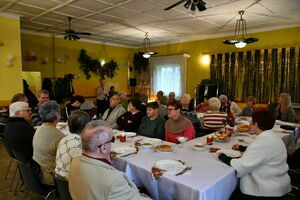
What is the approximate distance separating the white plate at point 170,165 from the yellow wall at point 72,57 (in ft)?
22.1

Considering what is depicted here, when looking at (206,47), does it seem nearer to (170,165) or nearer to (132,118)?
(132,118)

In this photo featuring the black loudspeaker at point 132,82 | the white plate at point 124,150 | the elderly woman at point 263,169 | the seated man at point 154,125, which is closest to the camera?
the elderly woman at point 263,169

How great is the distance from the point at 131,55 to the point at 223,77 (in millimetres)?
4672

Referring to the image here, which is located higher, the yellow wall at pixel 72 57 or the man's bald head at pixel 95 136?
the yellow wall at pixel 72 57

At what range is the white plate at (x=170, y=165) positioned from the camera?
178 centimetres

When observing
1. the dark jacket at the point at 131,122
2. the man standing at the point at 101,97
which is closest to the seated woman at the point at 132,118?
the dark jacket at the point at 131,122

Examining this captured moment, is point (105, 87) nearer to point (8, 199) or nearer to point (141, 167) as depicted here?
point (8, 199)

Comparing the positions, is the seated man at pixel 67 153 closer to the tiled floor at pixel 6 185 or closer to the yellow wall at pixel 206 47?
the tiled floor at pixel 6 185

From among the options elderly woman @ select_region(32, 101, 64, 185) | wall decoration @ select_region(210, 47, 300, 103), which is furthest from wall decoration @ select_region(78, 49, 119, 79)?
elderly woman @ select_region(32, 101, 64, 185)

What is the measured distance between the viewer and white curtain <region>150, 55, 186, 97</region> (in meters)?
8.56

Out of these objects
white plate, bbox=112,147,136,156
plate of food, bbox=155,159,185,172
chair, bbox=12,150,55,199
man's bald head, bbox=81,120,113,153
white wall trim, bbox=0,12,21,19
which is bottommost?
chair, bbox=12,150,55,199

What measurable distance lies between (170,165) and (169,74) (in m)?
7.39

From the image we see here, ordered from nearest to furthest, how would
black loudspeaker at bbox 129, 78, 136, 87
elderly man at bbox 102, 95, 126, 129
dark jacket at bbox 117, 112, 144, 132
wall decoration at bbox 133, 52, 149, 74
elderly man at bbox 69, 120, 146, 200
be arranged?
elderly man at bbox 69, 120, 146, 200 → dark jacket at bbox 117, 112, 144, 132 → elderly man at bbox 102, 95, 126, 129 → wall decoration at bbox 133, 52, 149, 74 → black loudspeaker at bbox 129, 78, 136, 87

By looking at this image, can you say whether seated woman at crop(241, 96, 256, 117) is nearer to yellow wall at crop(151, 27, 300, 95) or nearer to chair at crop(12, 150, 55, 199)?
yellow wall at crop(151, 27, 300, 95)
